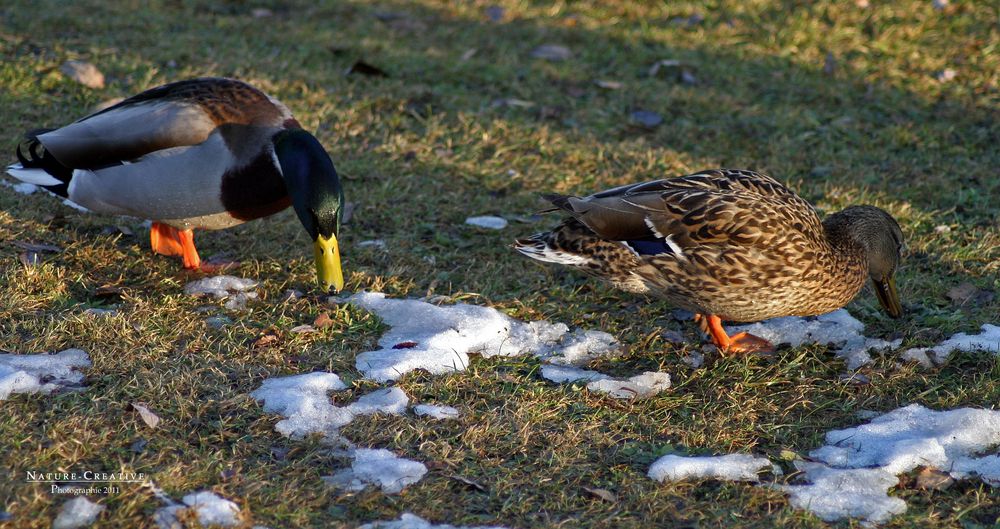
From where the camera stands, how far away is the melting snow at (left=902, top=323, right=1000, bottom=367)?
3973mm

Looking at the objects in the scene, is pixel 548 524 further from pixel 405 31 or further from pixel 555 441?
pixel 405 31

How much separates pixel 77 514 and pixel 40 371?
875 millimetres

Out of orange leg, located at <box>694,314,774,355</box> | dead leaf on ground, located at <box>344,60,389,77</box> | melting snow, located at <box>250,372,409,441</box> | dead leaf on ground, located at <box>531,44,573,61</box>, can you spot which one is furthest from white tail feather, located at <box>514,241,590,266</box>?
dead leaf on ground, located at <box>531,44,573,61</box>

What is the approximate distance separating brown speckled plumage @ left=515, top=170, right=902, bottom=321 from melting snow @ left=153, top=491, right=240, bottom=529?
173 cm

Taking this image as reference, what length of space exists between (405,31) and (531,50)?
104 cm

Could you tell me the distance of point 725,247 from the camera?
3.84 m

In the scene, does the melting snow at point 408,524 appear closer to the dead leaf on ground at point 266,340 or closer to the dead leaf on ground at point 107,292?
the dead leaf on ground at point 266,340

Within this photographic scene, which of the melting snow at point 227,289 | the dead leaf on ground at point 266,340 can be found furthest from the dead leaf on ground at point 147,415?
the melting snow at point 227,289

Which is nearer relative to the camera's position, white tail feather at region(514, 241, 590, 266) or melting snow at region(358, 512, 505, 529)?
melting snow at region(358, 512, 505, 529)

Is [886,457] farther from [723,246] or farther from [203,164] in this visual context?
[203,164]

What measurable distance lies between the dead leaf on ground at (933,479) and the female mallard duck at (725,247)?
0.88 m

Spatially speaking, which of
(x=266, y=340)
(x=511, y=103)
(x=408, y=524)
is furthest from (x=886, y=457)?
(x=511, y=103)

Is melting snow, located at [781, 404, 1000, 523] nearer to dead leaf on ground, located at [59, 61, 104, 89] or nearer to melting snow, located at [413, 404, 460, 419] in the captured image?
melting snow, located at [413, 404, 460, 419]

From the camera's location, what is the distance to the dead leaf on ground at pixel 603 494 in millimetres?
3092
